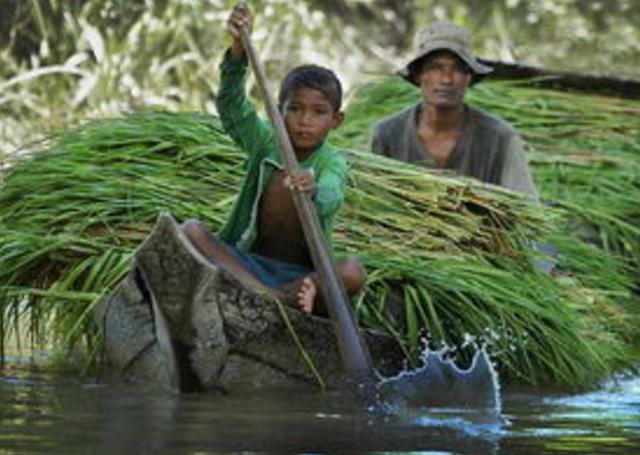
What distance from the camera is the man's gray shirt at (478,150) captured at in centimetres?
686

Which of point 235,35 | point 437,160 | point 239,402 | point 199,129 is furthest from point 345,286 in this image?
point 437,160

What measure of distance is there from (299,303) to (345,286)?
0.14m

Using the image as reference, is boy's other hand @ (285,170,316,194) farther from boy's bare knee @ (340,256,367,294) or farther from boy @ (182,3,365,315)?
boy's bare knee @ (340,256,367,294)

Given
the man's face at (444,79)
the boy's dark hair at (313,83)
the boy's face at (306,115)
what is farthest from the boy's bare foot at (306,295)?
the man's face at (444,79)

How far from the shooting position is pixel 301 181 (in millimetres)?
4695

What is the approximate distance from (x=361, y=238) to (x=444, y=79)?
1.39 metres

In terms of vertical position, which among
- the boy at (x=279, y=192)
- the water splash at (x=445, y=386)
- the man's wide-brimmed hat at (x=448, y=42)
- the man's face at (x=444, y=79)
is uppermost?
the man's wide-brimmed hat at (x=448, y=42)

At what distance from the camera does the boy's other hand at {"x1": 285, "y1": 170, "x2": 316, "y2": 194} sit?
4695mm

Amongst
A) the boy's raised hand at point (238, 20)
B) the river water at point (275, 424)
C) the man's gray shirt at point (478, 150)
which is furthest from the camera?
the man's gray shirt at point (478, 150)

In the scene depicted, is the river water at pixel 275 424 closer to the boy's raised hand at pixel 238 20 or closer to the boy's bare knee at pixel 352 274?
the boy's bare knee at pixel 352 274

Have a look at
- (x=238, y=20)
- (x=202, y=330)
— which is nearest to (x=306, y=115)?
(x=238, y=20)

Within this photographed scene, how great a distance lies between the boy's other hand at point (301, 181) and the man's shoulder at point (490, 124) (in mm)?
2320

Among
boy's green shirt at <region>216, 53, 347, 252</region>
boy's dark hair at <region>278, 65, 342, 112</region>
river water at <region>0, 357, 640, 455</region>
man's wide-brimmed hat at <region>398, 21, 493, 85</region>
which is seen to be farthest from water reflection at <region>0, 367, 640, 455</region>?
man's wide-brimmed hat at <region>398, 21, 493, 85</region>

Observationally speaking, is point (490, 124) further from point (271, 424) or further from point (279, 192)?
point (271, 424)
